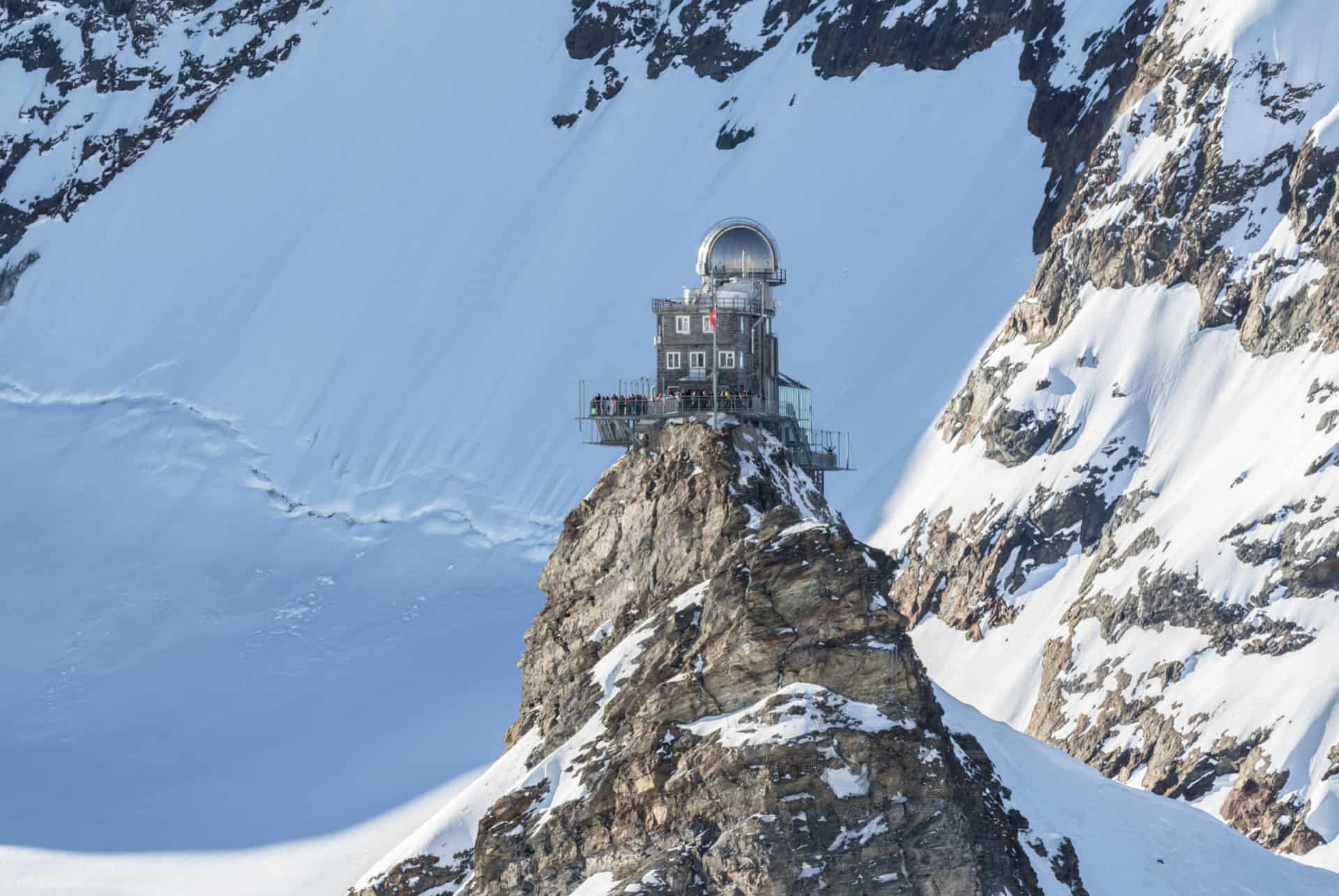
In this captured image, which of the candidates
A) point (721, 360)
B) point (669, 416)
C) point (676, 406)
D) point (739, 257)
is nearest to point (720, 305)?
point (721, 360)

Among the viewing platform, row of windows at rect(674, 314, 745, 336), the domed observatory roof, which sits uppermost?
the domed observatory roof

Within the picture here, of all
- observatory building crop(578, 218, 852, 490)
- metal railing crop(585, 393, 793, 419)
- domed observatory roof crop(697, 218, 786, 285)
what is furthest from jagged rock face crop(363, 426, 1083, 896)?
domed observatory roof crop(697, 218, 786, 285)

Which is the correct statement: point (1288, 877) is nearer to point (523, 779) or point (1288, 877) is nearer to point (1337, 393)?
point (523, 779)

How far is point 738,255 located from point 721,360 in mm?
7525

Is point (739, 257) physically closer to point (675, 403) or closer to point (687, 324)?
point (687, 324)

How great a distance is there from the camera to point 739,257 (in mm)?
123438

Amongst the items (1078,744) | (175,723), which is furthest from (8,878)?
(1078,744)

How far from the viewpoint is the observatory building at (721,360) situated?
113875 millimetres

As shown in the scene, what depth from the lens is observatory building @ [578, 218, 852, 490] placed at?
374 feet

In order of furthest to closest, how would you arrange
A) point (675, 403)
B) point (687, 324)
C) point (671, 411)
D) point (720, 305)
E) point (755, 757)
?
point (720, 305) → point (687, 324) → point (675, 403) → point (671, 411) → point (755, 757)

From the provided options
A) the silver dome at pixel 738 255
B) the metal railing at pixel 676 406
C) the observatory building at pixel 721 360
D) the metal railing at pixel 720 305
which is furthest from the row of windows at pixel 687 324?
the silver dome at pixel 738 255

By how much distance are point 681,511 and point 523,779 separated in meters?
11.4

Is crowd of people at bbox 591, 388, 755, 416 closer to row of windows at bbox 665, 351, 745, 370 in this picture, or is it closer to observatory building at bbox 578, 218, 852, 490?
observatory building at bbox 578, 218, 852, 490

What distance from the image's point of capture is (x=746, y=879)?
91.4 m
